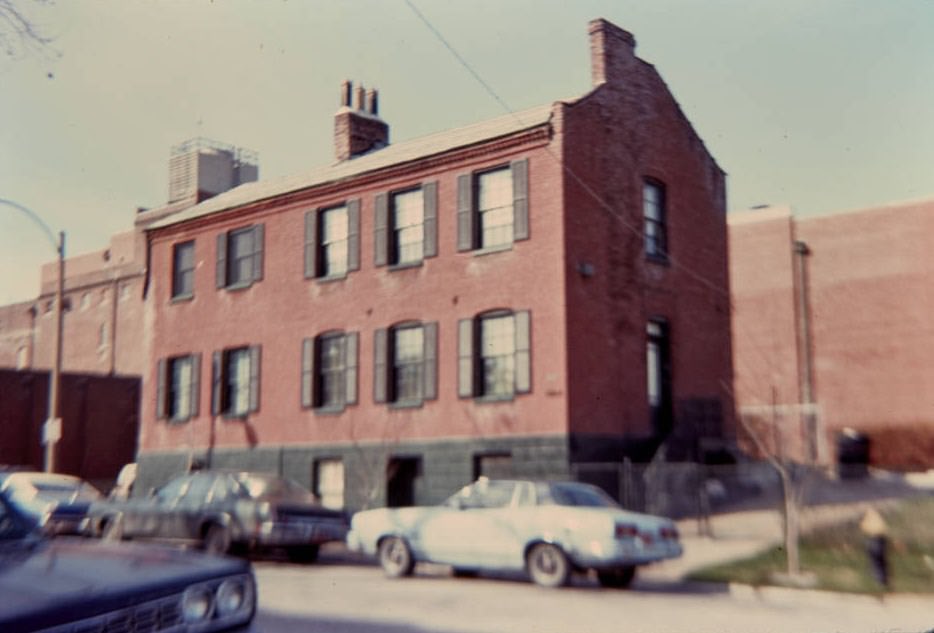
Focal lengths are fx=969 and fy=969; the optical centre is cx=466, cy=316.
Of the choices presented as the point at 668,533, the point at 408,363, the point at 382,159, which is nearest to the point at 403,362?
the point at 408,363

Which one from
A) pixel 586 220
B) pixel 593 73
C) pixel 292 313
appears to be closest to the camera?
pixel 586 220

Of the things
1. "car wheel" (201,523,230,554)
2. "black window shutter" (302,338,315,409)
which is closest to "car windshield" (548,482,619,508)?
"car wheel" (201,523,230,554)

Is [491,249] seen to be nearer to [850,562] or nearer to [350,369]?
[350,369]

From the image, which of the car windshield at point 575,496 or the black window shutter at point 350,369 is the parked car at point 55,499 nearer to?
the black window shutter at point 350,369

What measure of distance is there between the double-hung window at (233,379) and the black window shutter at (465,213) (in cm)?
711

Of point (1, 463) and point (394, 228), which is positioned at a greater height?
point (394, 228)

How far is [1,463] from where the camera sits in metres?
34.1

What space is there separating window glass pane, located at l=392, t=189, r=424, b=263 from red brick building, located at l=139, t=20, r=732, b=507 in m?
0.04

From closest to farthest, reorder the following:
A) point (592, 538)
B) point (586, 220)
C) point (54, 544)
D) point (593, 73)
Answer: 1. point (54, 544)
2. point (592, 538)
3. point (586, 220)
4. point (593, 73)

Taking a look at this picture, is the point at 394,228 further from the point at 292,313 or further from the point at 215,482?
the point at 215,482

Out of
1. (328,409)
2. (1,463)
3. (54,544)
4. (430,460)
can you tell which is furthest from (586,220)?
(1,463)

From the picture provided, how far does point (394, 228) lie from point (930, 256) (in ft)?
64.0

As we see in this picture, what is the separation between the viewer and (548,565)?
12125 mm

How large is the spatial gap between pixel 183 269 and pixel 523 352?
498 inches
